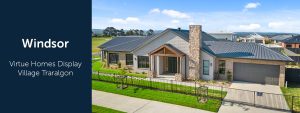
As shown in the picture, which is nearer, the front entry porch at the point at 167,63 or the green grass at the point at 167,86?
the green grass at the point at 167,86

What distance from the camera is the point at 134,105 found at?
57.6 ft

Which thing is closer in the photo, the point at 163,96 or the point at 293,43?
the point at 163,96

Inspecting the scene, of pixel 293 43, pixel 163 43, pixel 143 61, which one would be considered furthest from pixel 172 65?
pixel 293 43

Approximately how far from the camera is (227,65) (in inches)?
986

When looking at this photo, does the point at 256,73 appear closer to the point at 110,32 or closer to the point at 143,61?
the point at 143,61

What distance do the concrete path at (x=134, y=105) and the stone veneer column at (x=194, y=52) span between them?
855cm

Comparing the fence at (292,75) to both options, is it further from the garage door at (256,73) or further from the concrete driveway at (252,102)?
the concrete driveway at (252,102)

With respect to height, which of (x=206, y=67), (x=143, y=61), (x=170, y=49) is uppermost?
(x=170, y=49)

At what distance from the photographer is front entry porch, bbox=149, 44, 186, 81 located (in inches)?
1028

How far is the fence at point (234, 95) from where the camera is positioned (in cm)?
1755

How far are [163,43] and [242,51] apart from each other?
8.16 meters

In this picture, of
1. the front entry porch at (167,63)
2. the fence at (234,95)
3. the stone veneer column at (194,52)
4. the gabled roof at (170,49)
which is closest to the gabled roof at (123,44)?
the front entry porch at (167,63)

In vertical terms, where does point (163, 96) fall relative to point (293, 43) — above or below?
below
